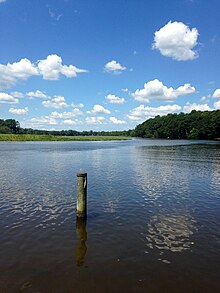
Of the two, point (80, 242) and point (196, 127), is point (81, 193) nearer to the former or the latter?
point (80, 242)

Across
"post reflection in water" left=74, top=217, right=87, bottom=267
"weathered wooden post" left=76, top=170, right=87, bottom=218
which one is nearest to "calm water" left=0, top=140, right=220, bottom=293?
"post reflection in water" left=74, top=217, right=87, bottom=267

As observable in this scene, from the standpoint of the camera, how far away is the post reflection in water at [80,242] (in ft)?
30.4

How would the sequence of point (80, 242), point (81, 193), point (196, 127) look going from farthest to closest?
point (196, 127) → point (81, 193) → point (80, 242)

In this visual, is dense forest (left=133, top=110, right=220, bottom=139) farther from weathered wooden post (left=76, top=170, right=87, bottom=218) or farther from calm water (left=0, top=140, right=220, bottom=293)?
weathered wooden post (left=76, top=170, right=87, bottom=218)

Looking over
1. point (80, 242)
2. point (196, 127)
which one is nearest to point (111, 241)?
point (80, 242)

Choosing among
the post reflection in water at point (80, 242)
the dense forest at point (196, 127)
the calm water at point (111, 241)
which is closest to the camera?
the calm water at point (111, 241)

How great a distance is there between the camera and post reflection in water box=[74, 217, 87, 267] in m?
9.25

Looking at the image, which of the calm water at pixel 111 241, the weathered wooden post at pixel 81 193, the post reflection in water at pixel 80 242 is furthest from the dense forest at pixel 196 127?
the post reflection in water at pixel 80 242

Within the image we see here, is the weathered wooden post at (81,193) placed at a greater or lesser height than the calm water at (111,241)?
greater

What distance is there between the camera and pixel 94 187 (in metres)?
21.2

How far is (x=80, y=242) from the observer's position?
34.9 feet

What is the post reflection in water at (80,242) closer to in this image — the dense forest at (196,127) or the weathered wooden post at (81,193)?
the weathered wooden post at (81,193)

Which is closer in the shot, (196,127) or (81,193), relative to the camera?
(81,193)

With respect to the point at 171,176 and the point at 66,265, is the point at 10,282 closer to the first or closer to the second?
the point at 66,265
